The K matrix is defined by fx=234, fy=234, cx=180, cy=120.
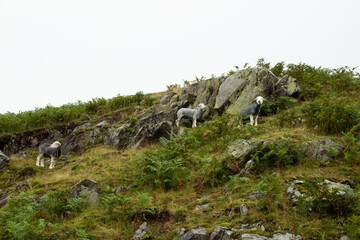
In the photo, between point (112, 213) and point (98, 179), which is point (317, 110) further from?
point (98, 179)

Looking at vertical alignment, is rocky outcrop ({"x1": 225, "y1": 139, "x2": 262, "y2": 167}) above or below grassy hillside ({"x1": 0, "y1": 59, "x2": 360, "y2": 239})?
above

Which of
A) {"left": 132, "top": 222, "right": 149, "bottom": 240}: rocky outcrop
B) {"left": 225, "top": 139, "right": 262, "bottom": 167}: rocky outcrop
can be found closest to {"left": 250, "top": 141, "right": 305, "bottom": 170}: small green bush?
{"left": 225, "top": 139, "right": 262, "bottom": 167}: rocky outcrop

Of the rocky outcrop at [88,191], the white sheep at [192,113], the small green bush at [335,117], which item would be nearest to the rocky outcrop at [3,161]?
the rocky outcrop at [88,191]

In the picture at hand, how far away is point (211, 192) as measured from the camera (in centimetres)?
658

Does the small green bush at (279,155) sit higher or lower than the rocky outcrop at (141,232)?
higher

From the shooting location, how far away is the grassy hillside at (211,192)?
4.62 m

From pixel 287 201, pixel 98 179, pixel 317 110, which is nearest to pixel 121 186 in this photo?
pixel 98 179

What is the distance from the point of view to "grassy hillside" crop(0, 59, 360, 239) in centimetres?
462

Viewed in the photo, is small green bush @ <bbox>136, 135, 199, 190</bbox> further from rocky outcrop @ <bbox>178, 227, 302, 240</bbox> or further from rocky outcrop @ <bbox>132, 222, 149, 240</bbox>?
rocky outcrop @ <bbox>178, 227, 302, 240</bbox>

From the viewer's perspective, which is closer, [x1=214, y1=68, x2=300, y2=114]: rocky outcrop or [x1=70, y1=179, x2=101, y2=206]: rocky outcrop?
[x1=70, y1=179, x2=101, y2=206]: rocky outcrop

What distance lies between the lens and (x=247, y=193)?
562 cm

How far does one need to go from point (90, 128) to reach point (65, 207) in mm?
10171

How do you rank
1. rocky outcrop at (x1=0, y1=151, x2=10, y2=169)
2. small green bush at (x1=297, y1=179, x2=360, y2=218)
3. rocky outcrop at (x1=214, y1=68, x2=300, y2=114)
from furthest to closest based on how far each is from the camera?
1. rocky outcrop at (x1=214, y1=68, x2=300, y2=114)
2. rocky outcrop at (x1=0, y1=151, x2=10, y2=169)
3. small green bush at (x1=297, y1=179, x2=360, y2=218)

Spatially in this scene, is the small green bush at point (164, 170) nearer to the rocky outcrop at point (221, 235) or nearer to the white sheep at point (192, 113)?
the rocky outcrop at point (221, 235)
